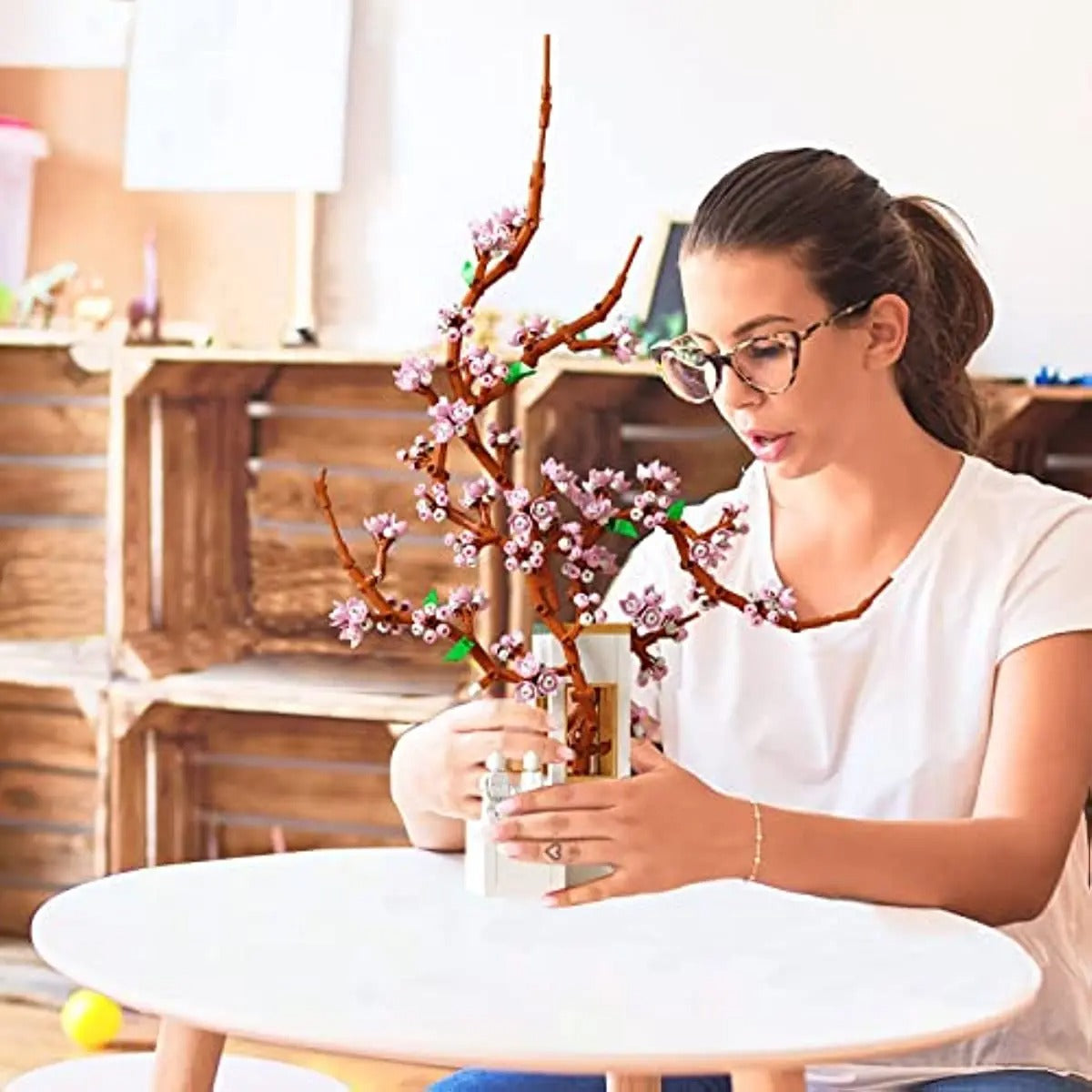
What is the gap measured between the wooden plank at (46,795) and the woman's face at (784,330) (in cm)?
206

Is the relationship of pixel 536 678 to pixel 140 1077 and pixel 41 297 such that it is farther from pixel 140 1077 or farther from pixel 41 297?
pixel 41 297

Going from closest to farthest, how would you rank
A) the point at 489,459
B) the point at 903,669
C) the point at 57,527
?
1. the point at 489,459
2. the point at 903,669
3. the point at 57,527

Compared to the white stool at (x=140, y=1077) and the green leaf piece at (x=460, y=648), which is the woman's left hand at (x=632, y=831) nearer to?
the green leaf piece at (x=460, y=648)

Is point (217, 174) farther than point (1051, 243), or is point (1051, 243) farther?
point (217, 174)

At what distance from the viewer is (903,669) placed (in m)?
1.82

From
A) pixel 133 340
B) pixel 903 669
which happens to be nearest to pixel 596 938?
pixel 903 669

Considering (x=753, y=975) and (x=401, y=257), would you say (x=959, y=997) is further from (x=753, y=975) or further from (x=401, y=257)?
(x=401, y=257)

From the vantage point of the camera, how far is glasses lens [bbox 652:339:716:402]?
65.7 inches

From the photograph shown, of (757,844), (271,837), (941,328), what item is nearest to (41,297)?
(271,837)

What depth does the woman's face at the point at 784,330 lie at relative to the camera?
170cm

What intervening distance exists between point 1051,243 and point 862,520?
1.27 metres

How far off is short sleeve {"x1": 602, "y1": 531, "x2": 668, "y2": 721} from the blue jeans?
335mm

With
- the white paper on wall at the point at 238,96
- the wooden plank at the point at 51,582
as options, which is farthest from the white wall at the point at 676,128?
the wooden plank at the point at 51,582

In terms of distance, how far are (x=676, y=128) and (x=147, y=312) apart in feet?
2.80
